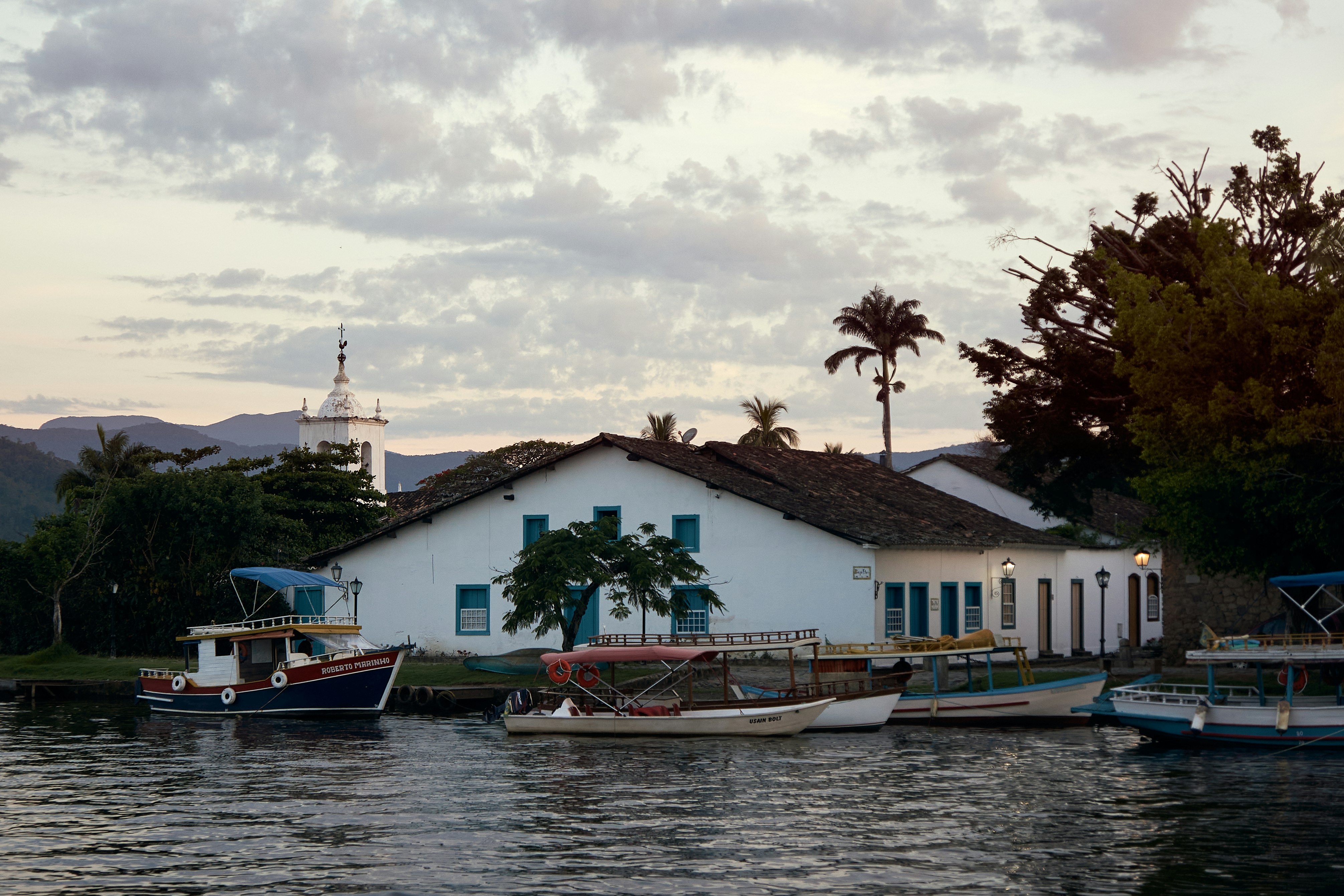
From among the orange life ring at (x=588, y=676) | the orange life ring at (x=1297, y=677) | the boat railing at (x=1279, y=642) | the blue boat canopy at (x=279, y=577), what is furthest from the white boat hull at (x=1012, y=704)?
the blue boat canopy at (x=279, y=577)

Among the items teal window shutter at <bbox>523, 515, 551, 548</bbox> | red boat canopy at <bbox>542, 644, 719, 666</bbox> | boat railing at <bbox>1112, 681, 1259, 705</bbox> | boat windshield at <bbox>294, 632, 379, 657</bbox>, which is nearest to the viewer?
boat railing at <bbox>1112, 681, 1259, 705</bbox>

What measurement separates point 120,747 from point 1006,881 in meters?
19.4

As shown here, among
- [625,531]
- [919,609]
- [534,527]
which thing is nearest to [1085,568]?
[919,609]

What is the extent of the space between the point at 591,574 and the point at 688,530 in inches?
297

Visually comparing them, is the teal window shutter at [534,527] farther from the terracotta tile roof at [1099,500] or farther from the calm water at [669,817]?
the terracotta tile roof at [1099,500]


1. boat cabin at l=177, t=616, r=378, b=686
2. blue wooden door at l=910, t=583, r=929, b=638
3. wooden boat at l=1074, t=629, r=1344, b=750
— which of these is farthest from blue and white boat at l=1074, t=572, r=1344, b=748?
boat cabin at l=177, t=616, r=378, b=686

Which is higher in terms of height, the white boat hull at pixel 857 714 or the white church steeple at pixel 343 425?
the white church steeple at pixel 343 425

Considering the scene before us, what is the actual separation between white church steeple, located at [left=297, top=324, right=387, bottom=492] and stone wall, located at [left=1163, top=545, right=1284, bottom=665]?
6915cm

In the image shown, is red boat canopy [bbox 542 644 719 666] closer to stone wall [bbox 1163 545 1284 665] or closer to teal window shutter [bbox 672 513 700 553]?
teal window shutter [bbox 672 513 700 553]

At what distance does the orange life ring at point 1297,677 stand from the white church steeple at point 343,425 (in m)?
79.1

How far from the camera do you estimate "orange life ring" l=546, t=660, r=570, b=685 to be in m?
29.8

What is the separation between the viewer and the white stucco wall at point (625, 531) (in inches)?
1598

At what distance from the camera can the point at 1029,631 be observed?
4741 centimetres

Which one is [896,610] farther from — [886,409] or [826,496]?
[886,409]
